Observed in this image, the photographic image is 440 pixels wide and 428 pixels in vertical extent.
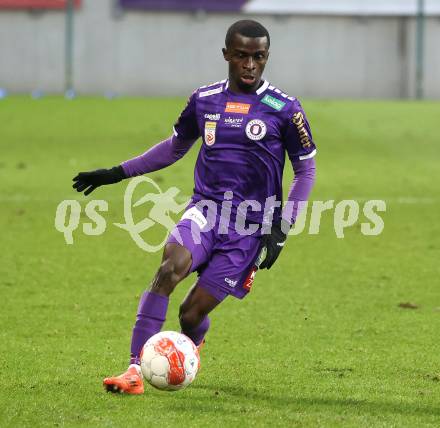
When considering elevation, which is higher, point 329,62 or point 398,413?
point 398,413

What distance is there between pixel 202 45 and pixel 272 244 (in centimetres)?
2822

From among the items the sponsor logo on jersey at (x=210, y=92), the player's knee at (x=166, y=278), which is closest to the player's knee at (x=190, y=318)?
the player's knee at (x=166, y=278)

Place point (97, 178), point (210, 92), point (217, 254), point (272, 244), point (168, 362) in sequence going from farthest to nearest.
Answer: point (97, 178), point (210, 92), point (217, 254), point (272, 244), point (168, 362)

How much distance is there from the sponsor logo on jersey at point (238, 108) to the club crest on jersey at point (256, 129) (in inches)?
3.2

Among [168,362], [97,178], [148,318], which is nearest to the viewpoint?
[168,362]

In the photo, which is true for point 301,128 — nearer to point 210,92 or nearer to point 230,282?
point 210,92

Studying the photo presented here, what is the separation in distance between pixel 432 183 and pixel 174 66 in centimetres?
1614

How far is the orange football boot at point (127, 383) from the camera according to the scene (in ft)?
22.9

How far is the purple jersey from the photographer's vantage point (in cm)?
731

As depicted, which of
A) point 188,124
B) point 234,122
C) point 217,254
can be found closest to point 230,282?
point 217,254

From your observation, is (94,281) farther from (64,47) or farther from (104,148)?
(64,47)

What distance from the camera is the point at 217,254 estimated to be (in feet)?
23.9

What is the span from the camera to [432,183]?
19.9m

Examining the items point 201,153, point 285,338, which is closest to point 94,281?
point 285,338
